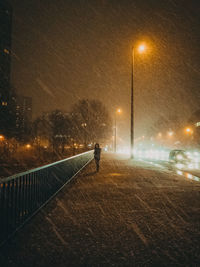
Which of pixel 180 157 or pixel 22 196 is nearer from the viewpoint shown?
→ pixel 22 196

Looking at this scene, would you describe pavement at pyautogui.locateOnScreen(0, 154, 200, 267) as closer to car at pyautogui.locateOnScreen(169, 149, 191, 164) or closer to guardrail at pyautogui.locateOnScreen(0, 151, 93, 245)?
guardrail at pyautogui.locateOnScreen(0, 151, 93, 245)

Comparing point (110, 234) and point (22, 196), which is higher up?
point (22, 196)

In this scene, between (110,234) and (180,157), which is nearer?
(110,234)

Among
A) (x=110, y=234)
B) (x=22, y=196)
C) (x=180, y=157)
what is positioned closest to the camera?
(x=110, y=234)

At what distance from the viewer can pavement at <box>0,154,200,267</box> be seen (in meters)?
3.03

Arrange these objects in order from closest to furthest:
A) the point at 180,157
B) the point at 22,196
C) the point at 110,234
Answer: the point at 110,234 → the point at 22,196 → the point at 180,157

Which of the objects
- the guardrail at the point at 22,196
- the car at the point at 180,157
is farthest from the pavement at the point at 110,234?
the car at the point at 180,157

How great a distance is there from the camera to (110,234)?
3.87m

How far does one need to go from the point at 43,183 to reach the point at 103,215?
2037 mm

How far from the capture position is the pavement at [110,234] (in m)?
3.03

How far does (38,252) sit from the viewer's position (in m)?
3.23

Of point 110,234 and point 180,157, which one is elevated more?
Answer: point 180,157

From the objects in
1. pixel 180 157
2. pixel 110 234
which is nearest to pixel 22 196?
pixel 110 234

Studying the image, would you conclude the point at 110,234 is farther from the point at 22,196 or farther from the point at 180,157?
the point at 180,157
